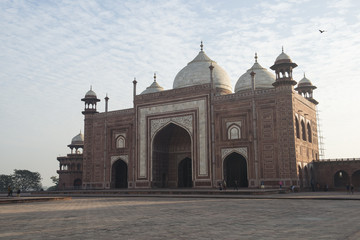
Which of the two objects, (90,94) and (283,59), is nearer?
(283,59)

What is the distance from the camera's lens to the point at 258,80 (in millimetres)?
27812

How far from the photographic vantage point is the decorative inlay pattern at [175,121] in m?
25.3

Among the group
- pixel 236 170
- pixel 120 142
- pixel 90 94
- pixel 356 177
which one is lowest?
pixel 356 177

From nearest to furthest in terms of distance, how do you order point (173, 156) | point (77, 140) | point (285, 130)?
point (285, 130)
point (173, 156)
point (77, 140)

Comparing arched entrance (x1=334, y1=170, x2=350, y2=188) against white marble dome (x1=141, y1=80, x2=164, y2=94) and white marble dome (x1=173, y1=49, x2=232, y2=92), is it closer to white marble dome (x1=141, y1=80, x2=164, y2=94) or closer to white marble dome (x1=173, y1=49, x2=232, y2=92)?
white marble dome (x1=173, y1=49, x2=232, y2=92)

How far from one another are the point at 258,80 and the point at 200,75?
172 inches

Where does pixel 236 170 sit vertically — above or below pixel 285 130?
below

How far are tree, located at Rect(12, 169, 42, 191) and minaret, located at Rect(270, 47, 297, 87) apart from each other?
4699 centimetres

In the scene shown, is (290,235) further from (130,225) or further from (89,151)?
(89,151)

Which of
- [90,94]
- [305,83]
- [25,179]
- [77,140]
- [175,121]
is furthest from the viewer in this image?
[25,179]

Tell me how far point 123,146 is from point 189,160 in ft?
17.0

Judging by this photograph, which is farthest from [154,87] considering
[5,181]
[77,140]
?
[5,181]

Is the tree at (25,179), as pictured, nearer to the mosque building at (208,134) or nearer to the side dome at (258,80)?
the mosque building at (208,134)

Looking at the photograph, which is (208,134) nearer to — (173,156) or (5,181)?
(173,156)
